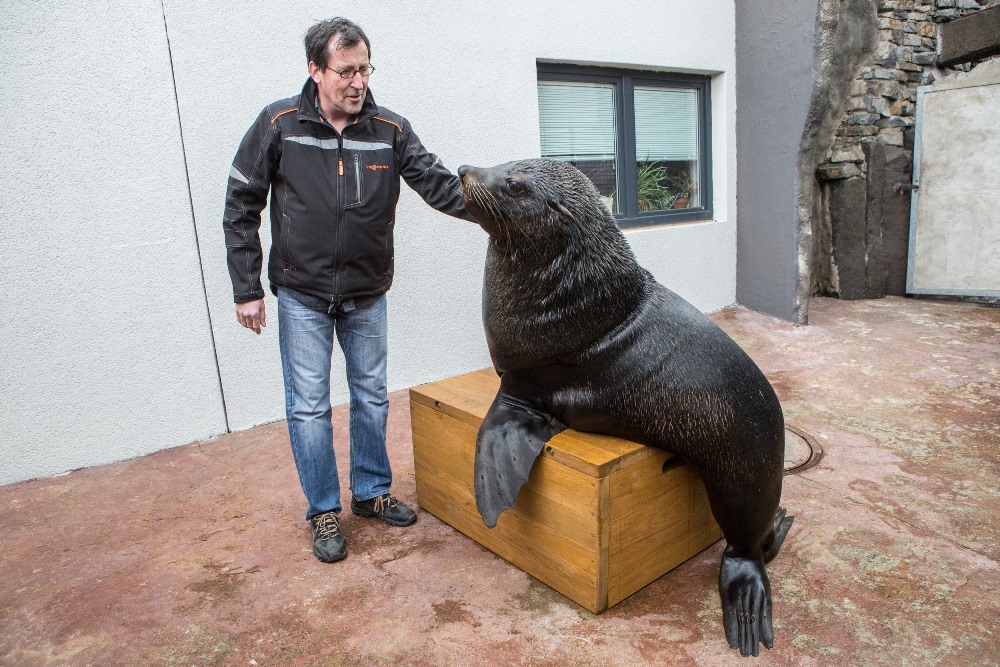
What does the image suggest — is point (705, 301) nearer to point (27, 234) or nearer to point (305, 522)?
point (305, 522)

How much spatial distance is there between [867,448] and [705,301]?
3057 mm

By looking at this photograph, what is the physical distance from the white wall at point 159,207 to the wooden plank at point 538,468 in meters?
1.64

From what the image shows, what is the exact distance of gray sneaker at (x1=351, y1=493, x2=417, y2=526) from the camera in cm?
290

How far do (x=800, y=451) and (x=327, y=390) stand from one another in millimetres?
2341

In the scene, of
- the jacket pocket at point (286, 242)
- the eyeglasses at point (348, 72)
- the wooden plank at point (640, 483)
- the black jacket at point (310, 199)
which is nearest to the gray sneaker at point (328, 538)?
the black jacket at point (310, 199)

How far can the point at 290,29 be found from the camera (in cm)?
395

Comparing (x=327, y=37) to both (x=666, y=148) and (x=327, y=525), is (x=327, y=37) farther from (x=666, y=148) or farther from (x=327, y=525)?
(x=666, y=148)

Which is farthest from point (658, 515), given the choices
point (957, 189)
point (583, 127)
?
point (957, 189)

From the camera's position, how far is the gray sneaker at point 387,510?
2.90 metres

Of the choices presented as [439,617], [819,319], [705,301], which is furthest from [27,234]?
[819,319]

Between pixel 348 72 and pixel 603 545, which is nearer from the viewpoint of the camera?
pixel 603 545

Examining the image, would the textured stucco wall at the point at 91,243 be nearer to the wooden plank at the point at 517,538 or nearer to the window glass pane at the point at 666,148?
the wooden plank at the point at 517,538

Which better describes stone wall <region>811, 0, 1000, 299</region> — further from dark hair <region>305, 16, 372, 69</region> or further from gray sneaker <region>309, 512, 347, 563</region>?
gray sneaker <region>309, 512, 347, 563</region>

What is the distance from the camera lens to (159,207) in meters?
3.68
